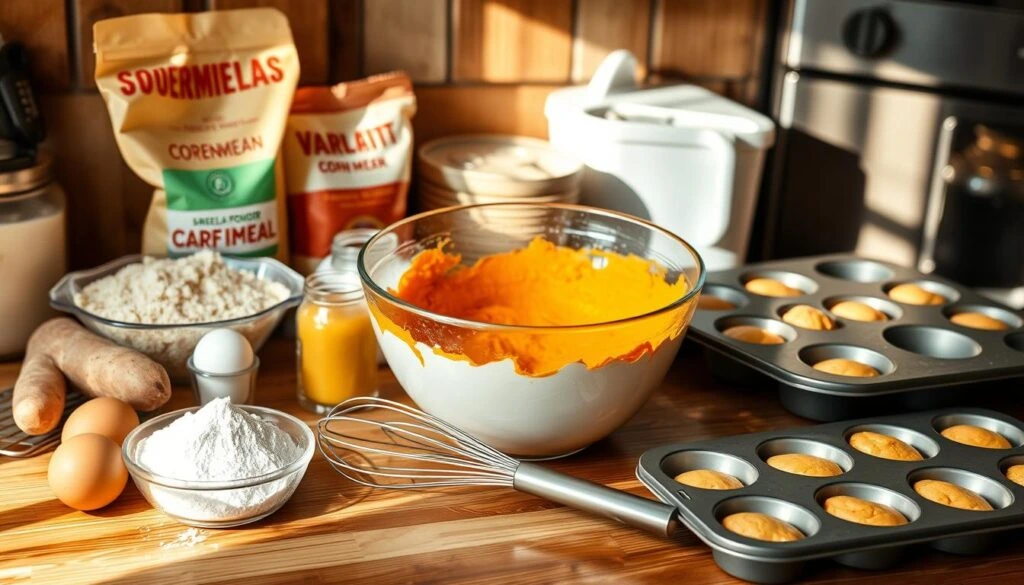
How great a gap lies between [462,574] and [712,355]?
1.44 ft

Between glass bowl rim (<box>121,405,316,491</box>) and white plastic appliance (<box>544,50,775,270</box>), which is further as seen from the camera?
white plastic appliance (<box>544,50,775,270</box>)

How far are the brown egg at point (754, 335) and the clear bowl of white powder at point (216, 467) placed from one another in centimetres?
47

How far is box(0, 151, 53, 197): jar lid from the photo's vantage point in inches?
44.6

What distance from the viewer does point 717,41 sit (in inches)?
59.3

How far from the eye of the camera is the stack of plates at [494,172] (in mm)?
1259

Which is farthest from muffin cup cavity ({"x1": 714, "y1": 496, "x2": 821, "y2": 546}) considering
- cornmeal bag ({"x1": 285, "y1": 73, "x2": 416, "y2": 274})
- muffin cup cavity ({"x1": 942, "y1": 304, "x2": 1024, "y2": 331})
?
cornmeal bag ({"x1": 285, "y1": 73, "x2": 416, "y2": 274})

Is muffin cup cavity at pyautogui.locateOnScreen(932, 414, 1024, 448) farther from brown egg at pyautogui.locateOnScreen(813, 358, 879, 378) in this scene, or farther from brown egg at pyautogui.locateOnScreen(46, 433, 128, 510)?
brown egg at pyautogui.locateOnScreen(46, 433, 128, 510)

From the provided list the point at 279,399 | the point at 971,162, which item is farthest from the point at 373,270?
the point at 971,162

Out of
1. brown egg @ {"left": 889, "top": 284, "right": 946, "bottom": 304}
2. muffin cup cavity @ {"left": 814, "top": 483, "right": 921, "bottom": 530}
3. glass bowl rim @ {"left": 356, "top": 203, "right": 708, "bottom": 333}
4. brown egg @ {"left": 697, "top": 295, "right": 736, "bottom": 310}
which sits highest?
glass bowl rim @ {"left": 356, "top": 203, "right": 708, "bottom": 333}

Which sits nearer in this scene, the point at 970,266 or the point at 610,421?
the point at 610,421

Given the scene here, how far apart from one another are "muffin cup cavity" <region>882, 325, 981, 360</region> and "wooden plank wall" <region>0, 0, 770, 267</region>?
47 cm

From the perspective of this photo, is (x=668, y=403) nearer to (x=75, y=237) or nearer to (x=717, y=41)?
(x=717, y=41)

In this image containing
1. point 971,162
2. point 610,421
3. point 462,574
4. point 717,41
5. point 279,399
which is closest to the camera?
point 462,574

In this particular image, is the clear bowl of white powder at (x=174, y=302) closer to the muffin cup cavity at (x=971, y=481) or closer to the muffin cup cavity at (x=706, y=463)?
the muffin cup cavity at (x=706, y=463)
